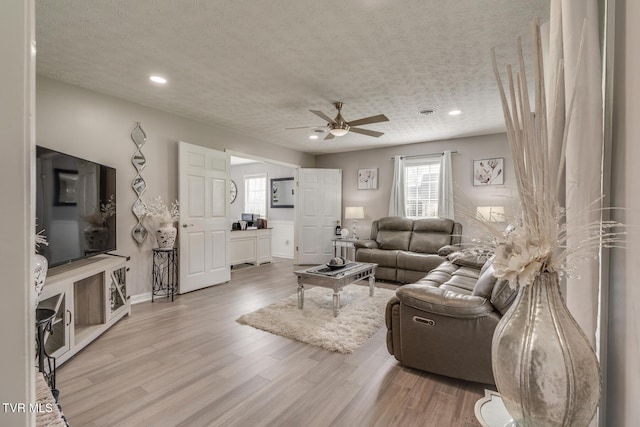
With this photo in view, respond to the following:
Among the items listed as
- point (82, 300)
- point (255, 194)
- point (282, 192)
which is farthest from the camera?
point (255, 194)

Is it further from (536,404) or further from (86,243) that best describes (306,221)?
(536,404)

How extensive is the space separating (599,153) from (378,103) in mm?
3141

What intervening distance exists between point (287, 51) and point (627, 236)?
97.8 inches

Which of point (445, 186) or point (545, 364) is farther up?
point (445, 186)

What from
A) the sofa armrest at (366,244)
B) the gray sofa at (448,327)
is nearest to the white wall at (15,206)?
→ the gray sofa at (448,327)

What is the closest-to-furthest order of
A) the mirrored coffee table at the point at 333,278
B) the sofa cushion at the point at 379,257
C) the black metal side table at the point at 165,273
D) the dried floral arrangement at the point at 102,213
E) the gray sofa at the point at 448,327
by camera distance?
the gray sofa at the point at 448,327 → the dried floral arrangement at the point at 102,213 → the mirrored coffee table at the point at 333,278 → the black metal side table at the point at 165,273 → the sofa cushion at the point at 379,257

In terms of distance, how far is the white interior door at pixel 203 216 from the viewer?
412 cm

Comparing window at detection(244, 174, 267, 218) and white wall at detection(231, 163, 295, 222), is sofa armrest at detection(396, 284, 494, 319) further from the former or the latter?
window at detection(244, 174, 267, 218)

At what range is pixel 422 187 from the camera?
577 cm

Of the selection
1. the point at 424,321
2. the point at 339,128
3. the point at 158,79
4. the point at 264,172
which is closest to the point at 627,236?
the point at 424,321

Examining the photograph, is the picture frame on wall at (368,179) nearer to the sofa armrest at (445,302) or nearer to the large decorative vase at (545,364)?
the sofa armrest at (445,302)

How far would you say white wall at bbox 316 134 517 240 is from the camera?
507 centimetres

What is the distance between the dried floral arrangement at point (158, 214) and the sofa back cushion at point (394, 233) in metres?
3.42

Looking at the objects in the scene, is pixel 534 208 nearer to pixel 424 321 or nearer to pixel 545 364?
pixel 545 364
